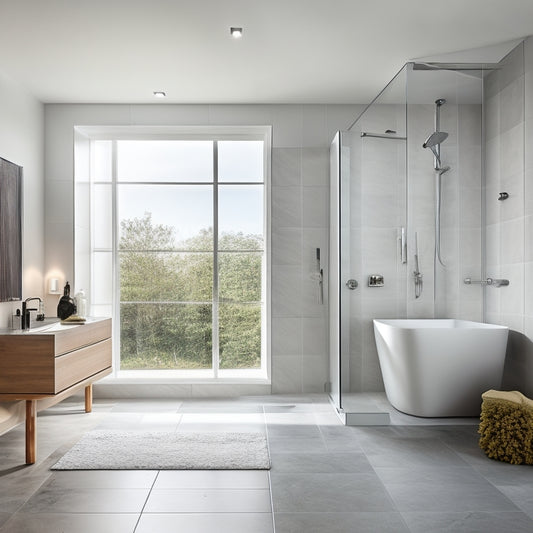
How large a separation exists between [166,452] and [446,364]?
196cm

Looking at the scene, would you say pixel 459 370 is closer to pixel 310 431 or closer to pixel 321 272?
pixel 310 431

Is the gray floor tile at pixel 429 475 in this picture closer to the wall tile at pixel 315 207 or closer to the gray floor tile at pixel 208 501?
the gray floor tile at pixel 208 501

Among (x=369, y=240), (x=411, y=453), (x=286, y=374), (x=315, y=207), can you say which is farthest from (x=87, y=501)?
(x=315, y=207)

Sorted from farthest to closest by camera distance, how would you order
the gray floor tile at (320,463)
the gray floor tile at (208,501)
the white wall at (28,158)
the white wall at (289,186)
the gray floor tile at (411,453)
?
the white wall at (289,186), the white wall at (28,158), the gray floor tile at (411,453), the gray floor tile at (320,463), the gray floor tile at (208,501)

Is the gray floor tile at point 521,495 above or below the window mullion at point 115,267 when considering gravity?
below

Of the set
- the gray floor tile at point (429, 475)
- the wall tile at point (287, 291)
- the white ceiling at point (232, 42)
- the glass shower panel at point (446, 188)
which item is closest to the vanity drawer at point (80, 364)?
the wall tile at point (287, 291)

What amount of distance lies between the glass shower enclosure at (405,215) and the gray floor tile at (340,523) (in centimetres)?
151

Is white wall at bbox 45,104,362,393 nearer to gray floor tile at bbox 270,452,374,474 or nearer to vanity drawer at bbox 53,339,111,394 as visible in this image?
vanity drawer at bbox 53,339,111,394

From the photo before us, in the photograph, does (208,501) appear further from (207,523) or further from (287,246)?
(287,246)

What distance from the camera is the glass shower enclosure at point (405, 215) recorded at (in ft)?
12.5

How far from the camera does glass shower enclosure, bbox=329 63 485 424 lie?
150 inches

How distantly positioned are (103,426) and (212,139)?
272 centimetres

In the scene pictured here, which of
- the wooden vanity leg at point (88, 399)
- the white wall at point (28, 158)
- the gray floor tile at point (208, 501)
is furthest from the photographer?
the wooden vanity leg at point (88, 399)

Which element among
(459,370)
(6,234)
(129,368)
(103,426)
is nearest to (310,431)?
(459,370)
